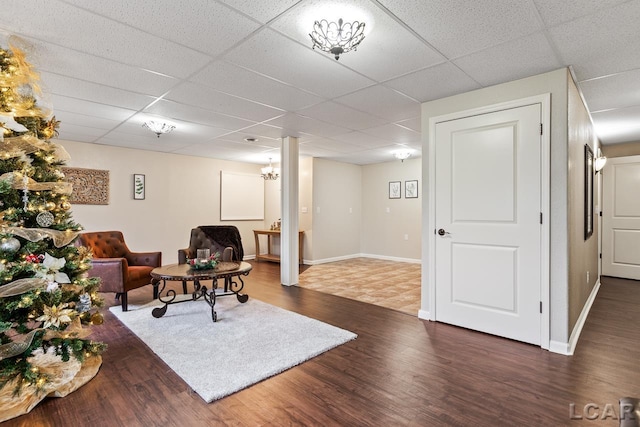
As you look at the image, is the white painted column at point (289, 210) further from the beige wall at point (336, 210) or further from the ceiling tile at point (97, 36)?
the ceiling tile at point (97, 36)

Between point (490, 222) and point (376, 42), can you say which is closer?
point (376, 42)

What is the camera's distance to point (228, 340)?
2.82 metres

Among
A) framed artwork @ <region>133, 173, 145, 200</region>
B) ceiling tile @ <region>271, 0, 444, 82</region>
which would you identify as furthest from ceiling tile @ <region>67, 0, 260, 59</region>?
framed artwork @ <region>133, 173, 145, 200</region>

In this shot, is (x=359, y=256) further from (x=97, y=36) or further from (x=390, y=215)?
(x=97, y=36)

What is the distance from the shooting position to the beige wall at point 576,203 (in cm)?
272

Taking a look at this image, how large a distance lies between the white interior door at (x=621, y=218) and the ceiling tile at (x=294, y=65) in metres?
5.15

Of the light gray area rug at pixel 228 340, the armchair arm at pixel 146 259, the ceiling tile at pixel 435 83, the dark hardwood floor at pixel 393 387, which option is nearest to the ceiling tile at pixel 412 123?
the ceiling tile at pixel 435 83

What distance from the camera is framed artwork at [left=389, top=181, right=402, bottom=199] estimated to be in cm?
739

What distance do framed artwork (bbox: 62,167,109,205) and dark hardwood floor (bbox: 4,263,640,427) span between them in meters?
3.20

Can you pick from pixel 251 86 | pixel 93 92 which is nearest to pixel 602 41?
pixel 251 86

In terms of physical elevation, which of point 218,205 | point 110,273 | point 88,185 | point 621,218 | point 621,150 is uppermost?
point 621,150

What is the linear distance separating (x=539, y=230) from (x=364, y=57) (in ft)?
6.70

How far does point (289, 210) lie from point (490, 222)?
2.86 meters

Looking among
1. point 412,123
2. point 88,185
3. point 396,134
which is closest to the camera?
point 412,123
